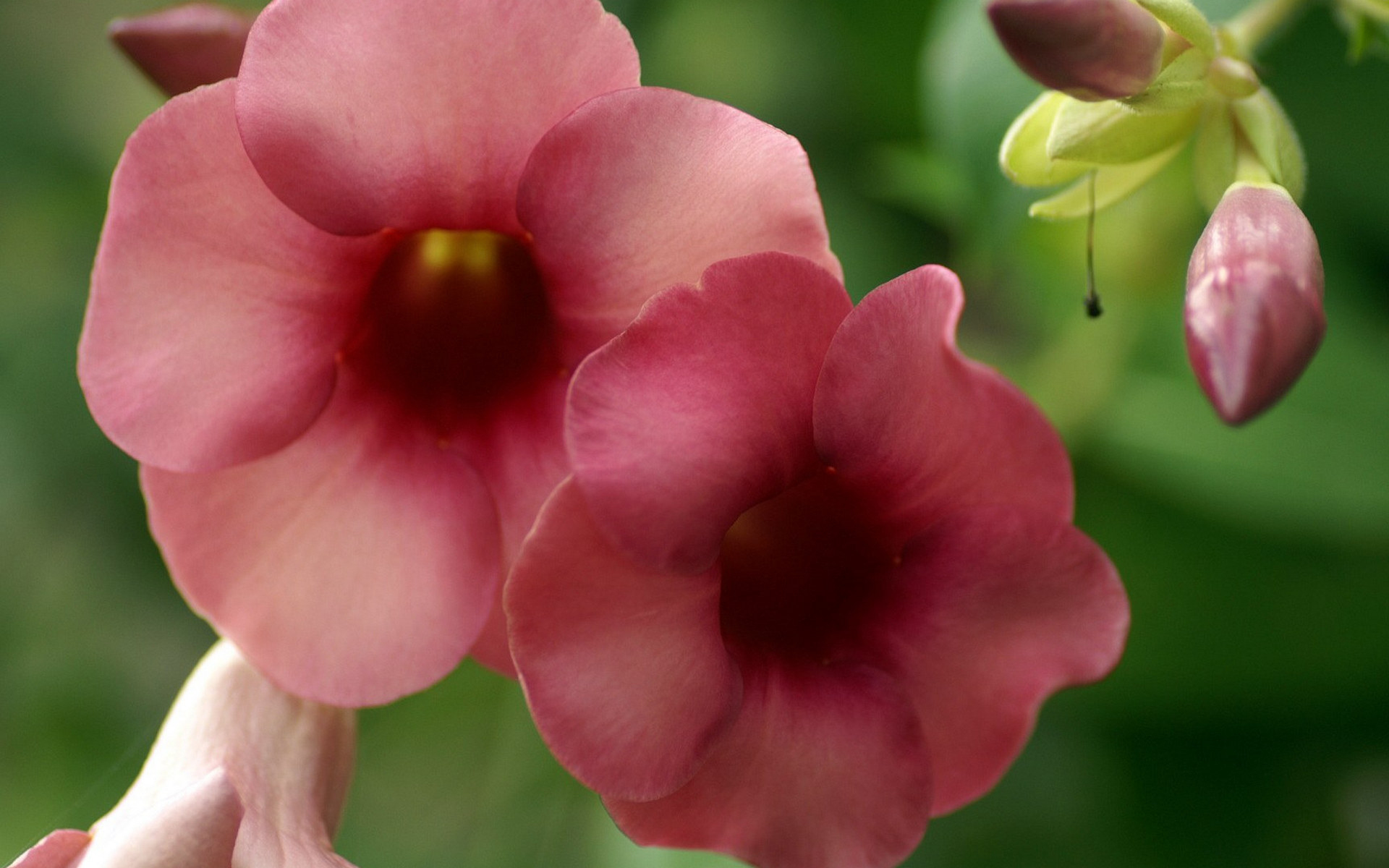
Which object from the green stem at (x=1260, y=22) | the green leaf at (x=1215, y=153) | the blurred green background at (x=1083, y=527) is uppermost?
the green stem at (x=1260, y=22)

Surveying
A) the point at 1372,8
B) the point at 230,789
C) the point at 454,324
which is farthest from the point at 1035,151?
the point at 230,789

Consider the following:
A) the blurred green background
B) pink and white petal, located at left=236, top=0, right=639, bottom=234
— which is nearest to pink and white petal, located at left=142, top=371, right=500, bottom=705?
pink and white petal, located at left=236, top=0, right=639, bottom=234

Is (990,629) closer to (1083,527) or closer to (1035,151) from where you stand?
(1035,151)

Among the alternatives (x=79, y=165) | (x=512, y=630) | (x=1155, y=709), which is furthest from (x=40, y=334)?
(x=1155, y=709)

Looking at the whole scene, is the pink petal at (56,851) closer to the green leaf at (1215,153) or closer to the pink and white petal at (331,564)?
the pink and white petal at (331,564)

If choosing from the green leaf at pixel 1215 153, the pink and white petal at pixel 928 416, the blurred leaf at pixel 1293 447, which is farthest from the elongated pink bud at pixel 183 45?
the blurred leaf at pixel 1293 447

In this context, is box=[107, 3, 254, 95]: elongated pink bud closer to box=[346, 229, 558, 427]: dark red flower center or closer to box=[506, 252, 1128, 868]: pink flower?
box=[346, 229, 558, 427]: dark red flower center

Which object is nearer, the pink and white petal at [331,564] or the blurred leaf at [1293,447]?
the pink and white petal at [331,564]

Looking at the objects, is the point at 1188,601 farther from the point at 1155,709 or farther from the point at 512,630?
the point at 512,630
